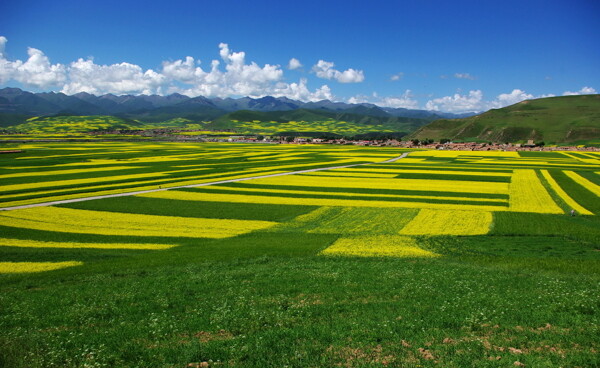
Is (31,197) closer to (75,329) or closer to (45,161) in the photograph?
(75,329)

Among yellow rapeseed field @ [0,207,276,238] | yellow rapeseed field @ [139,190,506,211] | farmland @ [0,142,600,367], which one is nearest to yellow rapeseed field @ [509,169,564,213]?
farmland @ [0,142,600,367]

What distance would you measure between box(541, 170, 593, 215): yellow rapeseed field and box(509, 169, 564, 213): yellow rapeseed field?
1484 mm

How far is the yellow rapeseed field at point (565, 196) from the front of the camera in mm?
41134

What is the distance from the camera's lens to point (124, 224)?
3678 cm

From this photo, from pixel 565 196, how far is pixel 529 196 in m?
4.59

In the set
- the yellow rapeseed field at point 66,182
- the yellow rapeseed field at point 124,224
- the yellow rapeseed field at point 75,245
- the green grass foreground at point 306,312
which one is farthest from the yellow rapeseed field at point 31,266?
the yellow rapeseed field at point 66,182

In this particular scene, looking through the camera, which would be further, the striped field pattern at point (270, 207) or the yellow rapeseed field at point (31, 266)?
the striped field pattern at point (270, 207)

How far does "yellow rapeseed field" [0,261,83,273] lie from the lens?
2351 cm

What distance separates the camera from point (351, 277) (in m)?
19.8

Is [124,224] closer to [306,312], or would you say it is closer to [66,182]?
[306,312]

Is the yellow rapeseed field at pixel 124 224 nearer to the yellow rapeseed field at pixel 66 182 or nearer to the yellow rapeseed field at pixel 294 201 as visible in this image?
the yellow rapeseed field at pixel 294 201

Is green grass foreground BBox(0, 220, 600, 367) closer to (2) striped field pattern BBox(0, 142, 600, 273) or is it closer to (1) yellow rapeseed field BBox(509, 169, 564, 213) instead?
(2) striped field pattern BBox(0, 142, 600, 273)

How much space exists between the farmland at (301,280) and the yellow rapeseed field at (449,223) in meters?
0.18

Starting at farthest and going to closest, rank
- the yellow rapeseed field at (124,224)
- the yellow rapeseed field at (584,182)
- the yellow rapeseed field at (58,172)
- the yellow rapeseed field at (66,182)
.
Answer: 1. the yellow rapeseed field at (58,172)
2. the yellow rapeseed field at (66,182)
3. the yellow rapeseed field at (584,182)
4. the yellow rapeseed field at (124,224)
